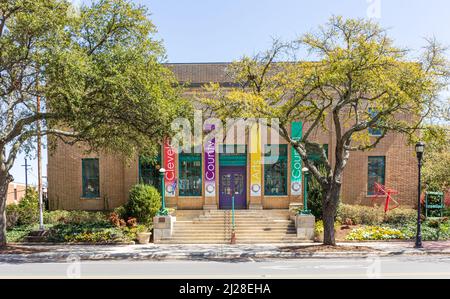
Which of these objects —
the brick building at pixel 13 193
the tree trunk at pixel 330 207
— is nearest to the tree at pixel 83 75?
the tree trunk at pixel 330 207

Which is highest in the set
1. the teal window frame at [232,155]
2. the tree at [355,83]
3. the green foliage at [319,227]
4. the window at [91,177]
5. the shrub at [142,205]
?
the tree at [355,83]

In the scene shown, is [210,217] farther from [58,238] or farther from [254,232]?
[58,238]

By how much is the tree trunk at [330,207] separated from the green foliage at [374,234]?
117 inches

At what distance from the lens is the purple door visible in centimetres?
2442

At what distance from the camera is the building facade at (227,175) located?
23844 mm

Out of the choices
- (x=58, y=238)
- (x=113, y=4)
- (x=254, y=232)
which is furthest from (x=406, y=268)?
(x=58, y=238)

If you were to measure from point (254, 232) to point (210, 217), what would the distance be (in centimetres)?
304

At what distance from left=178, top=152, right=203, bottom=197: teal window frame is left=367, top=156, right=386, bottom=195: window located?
10562 mm

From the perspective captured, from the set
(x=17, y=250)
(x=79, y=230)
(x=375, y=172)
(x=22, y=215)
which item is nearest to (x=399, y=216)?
(x=375, y=172)

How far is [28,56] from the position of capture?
45.3ft

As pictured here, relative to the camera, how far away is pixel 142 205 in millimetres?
21156

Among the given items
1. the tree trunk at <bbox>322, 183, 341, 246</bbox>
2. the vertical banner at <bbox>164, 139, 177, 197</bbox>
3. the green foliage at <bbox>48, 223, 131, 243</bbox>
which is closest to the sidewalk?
the tree trunk at <bbox>322, 183, 341, 246</bbox>

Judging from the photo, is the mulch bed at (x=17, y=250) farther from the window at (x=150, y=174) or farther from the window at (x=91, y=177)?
the window at (x=150, y=174)

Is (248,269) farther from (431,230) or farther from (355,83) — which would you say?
(431,230)
